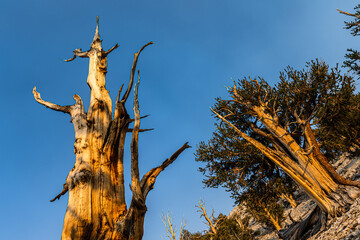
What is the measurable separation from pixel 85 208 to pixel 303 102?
1001 cm

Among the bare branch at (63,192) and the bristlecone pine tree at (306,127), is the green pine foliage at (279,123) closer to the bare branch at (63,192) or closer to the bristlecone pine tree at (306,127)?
the bristlecone pine tree at (306,127)

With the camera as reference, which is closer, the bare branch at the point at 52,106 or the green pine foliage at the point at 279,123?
the bare branch at the point at 52,106

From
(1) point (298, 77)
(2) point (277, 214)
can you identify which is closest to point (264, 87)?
(1) point (298, 77)

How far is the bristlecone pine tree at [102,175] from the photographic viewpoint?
243cm

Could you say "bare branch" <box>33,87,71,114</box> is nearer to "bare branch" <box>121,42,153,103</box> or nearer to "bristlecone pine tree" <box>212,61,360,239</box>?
"bare branch" <box>121,42,153,103</box>

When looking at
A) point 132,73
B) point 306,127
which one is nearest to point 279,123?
point 306,127

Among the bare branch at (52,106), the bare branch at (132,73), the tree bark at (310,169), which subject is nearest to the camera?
the bare branch at (132,73)

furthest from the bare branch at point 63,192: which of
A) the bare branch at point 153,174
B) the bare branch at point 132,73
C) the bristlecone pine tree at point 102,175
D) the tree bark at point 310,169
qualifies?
the tree bark at point 310,169

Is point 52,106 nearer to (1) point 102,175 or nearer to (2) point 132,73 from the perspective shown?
(2) point 132,73

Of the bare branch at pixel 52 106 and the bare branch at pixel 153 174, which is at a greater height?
the bare branch at pixel 52 106

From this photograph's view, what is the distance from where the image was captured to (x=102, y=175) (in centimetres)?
286

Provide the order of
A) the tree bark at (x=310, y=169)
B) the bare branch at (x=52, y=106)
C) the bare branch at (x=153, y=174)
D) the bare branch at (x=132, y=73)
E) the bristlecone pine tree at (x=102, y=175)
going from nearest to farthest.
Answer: the bristlecone pine tree at (x=102, y=175) < the bare branch at (x=153, y=174) < the bare branch at (x=132, y=73) < the bare branch at (x=52, y=106) < the tree bark at (x=310, y=169)

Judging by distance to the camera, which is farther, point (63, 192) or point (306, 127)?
point (306, 127)

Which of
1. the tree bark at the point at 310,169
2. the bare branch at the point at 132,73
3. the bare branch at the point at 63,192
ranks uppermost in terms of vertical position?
the bare branch at the point at 132,73
